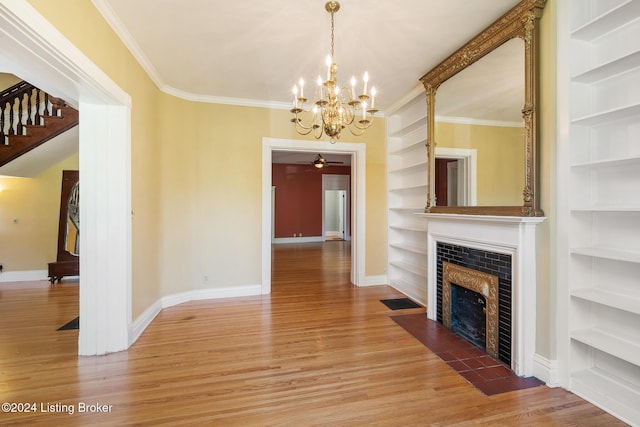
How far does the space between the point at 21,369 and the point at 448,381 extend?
10.9 feet

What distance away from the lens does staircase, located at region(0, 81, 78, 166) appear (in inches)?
173

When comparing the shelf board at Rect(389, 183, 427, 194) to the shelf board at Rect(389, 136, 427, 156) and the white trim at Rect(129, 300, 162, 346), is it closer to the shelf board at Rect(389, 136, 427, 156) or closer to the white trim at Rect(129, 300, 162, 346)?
the shelf board at Rect(389, 136, 427, 156)

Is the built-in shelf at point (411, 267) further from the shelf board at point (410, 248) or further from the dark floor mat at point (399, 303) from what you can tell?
the dark floor mat at point (399, 303)

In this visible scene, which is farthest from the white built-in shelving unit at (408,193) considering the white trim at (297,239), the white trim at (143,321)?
the white trim at (297,239)

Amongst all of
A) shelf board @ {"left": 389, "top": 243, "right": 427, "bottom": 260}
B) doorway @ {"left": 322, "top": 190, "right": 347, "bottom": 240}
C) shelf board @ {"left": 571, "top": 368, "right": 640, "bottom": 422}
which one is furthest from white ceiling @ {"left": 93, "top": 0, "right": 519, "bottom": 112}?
doorway @ {"left": 322, "top": 190, "right": 347, "bottom": 240}

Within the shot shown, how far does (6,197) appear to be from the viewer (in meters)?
4.96

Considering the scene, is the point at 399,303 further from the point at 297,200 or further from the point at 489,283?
the point at 297,200

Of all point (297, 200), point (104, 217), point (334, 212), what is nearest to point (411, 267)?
point (104, 217)

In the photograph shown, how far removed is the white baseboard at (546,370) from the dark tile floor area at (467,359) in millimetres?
49

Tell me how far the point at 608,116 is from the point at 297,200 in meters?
9.23

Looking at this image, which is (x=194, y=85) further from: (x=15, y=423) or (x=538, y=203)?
(x=538, y=203)

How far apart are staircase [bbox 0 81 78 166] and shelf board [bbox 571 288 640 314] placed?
21.2 ft

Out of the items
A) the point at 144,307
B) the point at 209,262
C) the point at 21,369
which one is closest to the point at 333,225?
the point at 209,262

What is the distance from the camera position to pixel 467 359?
2.49m
